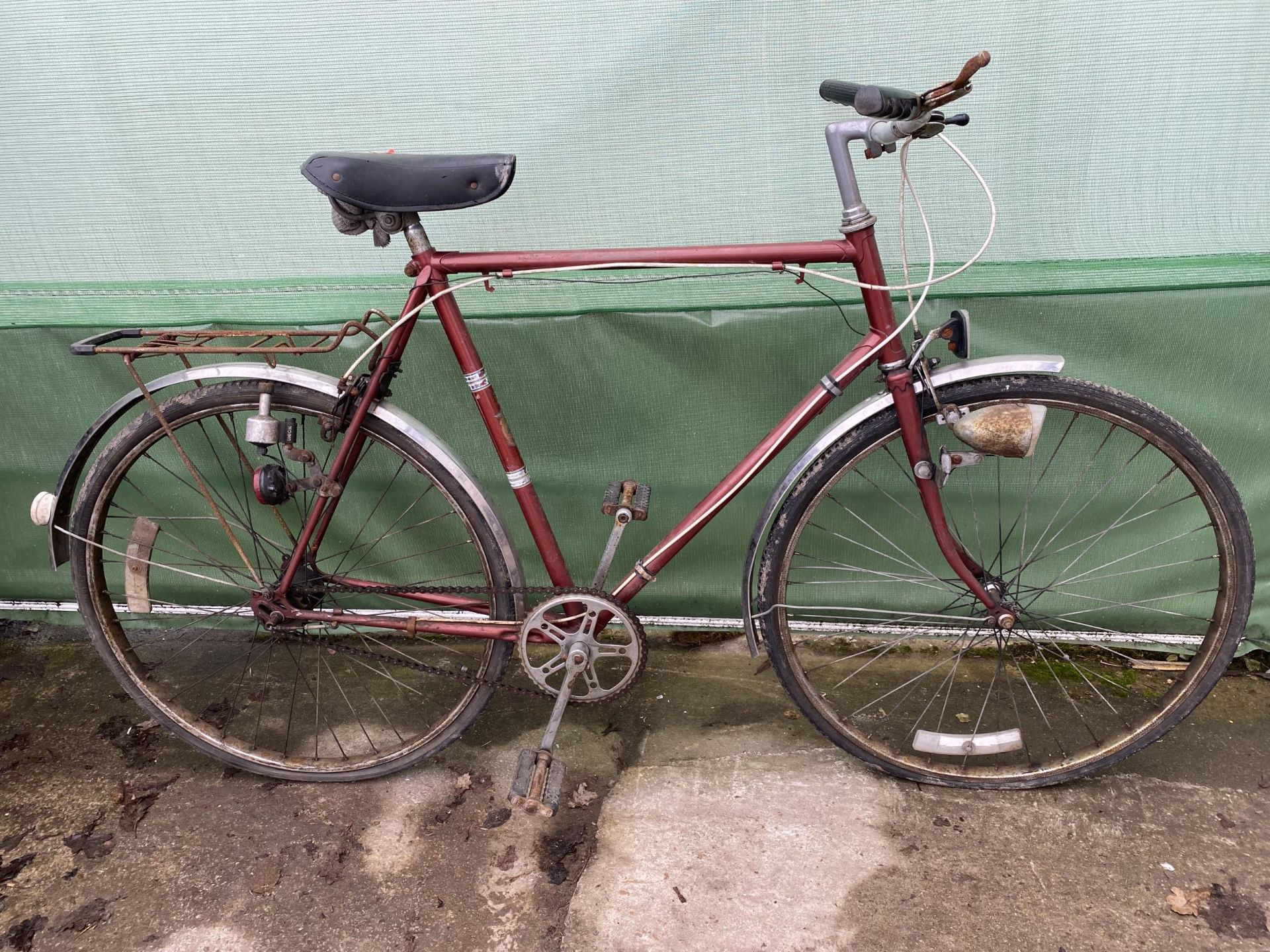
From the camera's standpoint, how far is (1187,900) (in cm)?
203

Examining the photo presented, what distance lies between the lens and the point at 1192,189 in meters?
2.39

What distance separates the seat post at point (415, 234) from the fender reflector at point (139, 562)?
1114 mm

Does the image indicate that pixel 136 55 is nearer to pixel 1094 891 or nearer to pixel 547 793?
pixel 547 793

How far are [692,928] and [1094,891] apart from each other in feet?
3.11

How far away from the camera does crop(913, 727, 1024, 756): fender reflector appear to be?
231 cm

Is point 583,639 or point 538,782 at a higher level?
point 583,639

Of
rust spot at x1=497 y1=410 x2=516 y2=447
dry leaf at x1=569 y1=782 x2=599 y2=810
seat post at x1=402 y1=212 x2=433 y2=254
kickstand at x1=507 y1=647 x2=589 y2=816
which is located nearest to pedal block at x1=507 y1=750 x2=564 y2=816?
kickstand at x1=507 y1=647 x2=589 y2=816

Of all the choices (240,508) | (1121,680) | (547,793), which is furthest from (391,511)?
(1121,680)

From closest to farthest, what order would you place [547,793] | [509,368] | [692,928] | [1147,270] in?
1. [692,928]
2. [547,793]
3. [1147,270]
4. [509,368]

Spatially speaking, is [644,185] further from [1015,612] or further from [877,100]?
[1015,612]

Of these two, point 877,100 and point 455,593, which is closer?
point 877,100

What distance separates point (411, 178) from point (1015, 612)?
5.95 ft

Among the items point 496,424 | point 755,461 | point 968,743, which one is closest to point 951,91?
point 755,461

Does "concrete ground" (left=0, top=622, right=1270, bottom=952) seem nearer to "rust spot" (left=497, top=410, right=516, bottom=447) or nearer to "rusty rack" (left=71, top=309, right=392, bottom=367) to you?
"rust spot" (left=497, top=410, right=516, bottom=447)
